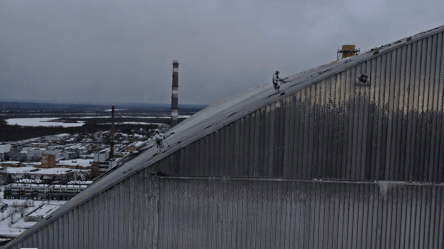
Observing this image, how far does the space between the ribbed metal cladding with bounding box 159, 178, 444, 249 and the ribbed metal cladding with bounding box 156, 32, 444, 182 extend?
0.43 m

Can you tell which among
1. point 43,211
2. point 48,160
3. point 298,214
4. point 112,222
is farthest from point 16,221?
point 298,214

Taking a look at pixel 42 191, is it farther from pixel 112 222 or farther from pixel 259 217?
pixel 259 217

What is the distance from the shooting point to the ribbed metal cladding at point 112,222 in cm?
892

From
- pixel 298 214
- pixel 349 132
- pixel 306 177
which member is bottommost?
pixel 298 214

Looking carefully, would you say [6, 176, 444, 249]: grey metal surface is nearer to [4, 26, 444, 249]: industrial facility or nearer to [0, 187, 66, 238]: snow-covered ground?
[4, 26, 444, 249]: industrial facility

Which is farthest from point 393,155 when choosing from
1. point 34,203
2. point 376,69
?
point 34,203

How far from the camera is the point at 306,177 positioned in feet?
29.5

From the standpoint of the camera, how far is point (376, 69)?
29.3 feet

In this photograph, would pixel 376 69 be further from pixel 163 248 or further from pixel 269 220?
pixel 163 248

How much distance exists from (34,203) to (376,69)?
40041mm

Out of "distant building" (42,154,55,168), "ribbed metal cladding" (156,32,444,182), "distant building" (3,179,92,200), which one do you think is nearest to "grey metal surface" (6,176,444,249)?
"ribbed metal cladding" (156,32,444,182)

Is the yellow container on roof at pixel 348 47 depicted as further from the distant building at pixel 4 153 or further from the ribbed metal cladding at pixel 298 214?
the distant building at pixel 4 153

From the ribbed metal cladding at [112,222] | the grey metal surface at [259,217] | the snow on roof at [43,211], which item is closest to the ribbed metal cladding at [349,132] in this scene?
the grey metal surface at [259,217]

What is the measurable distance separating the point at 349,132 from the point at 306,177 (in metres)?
1.89
